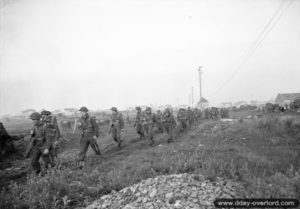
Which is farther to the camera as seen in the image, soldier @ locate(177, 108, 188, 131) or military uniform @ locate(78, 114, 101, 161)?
soldier @ locate(177, 108, 188, 131)

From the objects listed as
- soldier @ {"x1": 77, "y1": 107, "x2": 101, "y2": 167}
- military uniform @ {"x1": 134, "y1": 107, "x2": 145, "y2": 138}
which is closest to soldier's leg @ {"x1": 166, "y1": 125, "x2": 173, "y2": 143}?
military uniform @ {"x1": 134, "y1": 107, "x2": 145, "y2": 138}

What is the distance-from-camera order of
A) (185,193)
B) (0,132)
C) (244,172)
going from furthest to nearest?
(0,132), (244,172), (185,193)

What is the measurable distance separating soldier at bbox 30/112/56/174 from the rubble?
264 cm

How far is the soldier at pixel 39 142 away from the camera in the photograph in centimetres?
Answer: 568

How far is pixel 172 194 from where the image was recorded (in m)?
3.67

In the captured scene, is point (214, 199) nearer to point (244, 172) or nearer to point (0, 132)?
point (244, 172)

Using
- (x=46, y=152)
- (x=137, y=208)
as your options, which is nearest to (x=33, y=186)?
(x=46, y=152)

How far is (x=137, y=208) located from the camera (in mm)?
3553

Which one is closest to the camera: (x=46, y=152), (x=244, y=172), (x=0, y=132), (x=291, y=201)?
(x=291, y=201)

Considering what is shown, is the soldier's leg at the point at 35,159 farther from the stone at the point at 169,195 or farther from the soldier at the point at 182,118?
the soldier at the point at 182,118

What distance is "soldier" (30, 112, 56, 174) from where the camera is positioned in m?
5.68

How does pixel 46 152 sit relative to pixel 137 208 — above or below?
above

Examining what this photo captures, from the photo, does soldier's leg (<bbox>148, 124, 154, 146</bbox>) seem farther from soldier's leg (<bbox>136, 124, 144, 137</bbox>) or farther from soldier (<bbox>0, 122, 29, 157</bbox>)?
soldier (<bbox>0, 122, 29, 157</bbox>)

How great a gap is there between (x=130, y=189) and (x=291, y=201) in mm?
3102
